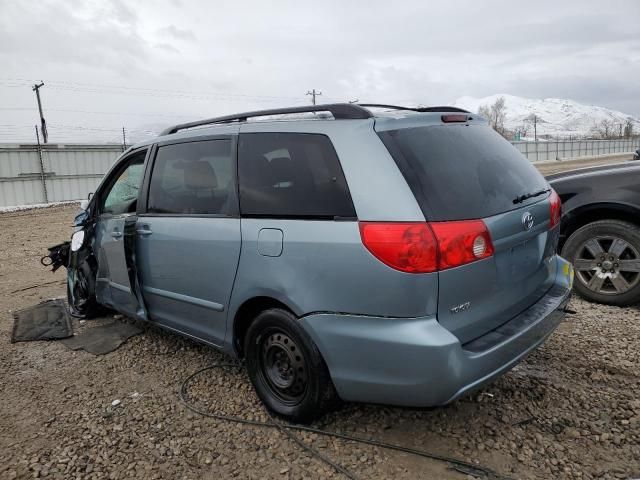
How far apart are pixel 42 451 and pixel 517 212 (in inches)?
114

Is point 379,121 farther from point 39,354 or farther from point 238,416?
point 39,354

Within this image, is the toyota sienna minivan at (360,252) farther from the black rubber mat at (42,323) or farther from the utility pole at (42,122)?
the utility pole at (42,122)

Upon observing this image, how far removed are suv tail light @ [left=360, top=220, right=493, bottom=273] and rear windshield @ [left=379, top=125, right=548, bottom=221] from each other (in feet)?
0.22

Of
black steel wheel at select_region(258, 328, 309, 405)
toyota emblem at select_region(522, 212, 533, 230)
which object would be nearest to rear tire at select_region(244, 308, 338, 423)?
black steel wheel at select_region(258, 328, 309, 405)

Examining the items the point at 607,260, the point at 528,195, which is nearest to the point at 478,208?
the point at 528,195

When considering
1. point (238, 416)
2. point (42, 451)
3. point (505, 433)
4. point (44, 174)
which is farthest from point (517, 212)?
point (44, 174)

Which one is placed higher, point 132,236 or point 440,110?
point 440,110

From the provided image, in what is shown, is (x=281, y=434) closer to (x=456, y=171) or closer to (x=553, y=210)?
(x=456, y=171)

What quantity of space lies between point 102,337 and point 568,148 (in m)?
55.6

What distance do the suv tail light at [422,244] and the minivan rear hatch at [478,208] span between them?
1.9 inches

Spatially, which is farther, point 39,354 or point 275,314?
point 39,354

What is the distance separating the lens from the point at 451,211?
2311 millimetres

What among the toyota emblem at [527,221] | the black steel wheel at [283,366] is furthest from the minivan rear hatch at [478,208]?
the black steel wheel at [283,366]

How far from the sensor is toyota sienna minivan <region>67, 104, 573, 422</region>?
2.24m
